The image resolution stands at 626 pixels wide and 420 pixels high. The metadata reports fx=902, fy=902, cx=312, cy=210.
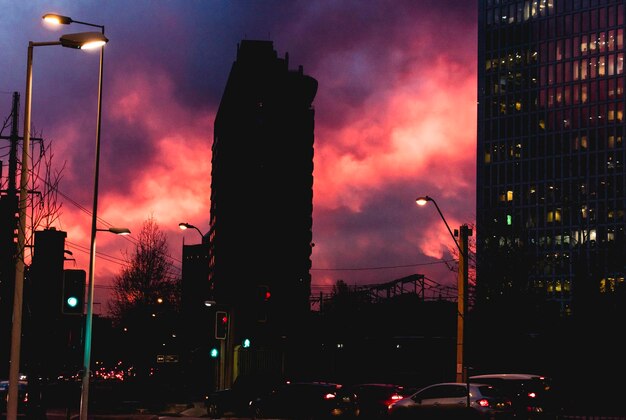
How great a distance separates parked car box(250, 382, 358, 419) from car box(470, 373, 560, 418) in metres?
4.60

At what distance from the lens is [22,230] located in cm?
1942

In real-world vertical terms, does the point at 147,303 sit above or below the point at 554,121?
below

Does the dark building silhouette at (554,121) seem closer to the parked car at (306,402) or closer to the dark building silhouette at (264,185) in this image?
the dark building silhouette at (264,185)

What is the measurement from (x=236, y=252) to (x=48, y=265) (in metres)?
121

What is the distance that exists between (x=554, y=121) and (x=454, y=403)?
138m

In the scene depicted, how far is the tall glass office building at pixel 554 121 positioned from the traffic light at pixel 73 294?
5327 inches

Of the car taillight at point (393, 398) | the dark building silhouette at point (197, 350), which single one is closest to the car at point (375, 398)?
the car taillight at point (393, 398)

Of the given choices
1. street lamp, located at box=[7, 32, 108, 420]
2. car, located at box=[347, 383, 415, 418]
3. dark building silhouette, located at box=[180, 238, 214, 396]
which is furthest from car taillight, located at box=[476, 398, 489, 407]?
dark building silhouette, located at box=[180, 238, 214, 396]

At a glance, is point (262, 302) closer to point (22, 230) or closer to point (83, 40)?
point (22, 230)

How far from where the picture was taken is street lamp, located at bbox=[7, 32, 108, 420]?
18.7m

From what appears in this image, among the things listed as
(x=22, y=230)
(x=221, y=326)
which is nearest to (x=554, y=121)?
(x=221, y=326)

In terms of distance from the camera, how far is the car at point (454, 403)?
27.2 metres

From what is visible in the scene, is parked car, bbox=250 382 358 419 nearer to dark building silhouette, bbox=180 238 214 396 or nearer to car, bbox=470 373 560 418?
car, bbox=470 373 560 418

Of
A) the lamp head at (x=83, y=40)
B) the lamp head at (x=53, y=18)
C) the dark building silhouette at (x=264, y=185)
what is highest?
the dark building silhouette at (x=264, y=185)
